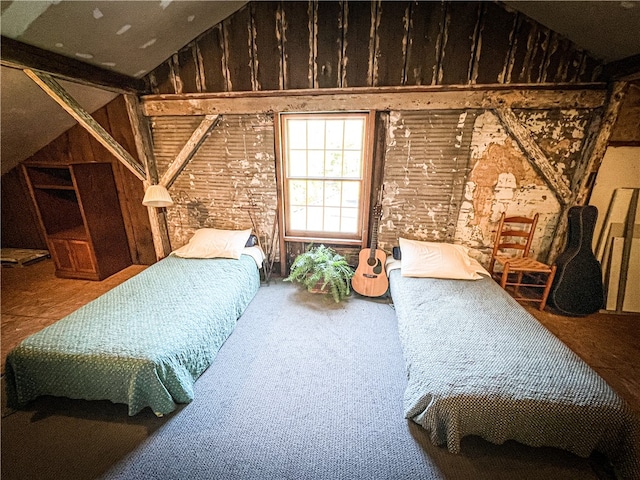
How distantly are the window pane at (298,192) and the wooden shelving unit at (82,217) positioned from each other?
2368 mm

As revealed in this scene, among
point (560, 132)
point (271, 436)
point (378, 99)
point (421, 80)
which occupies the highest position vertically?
point (421, 80)

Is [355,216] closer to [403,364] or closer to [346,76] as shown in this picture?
[346,76]

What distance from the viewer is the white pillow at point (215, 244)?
2.91m

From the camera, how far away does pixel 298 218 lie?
3213 millimetres

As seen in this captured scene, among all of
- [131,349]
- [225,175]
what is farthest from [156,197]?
[131,349]

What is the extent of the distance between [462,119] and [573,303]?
211 centimetres

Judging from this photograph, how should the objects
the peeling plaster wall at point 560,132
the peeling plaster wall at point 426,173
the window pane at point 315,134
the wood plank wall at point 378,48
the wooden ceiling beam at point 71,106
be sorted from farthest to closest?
the window pane at point 315,134
the peeling plaster wall at point 426,173
the peeling plaster wall at point 560,132
the wood plank wall at point 378,48
the wooden ceiling beam at point 71,106

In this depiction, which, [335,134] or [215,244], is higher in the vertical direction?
[335,134]

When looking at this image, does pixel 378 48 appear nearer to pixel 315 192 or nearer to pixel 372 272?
pixel 315 192

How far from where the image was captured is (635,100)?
7.79 ft

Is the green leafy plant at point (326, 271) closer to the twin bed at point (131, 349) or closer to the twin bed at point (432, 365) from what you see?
the twin bed at point (432, 365)

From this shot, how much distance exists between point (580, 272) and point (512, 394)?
6.58 ft

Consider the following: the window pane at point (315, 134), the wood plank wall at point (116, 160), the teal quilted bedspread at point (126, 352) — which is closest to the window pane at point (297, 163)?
the window pane at point (315, 134)

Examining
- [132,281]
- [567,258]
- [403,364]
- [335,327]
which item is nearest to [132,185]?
[132,281]
